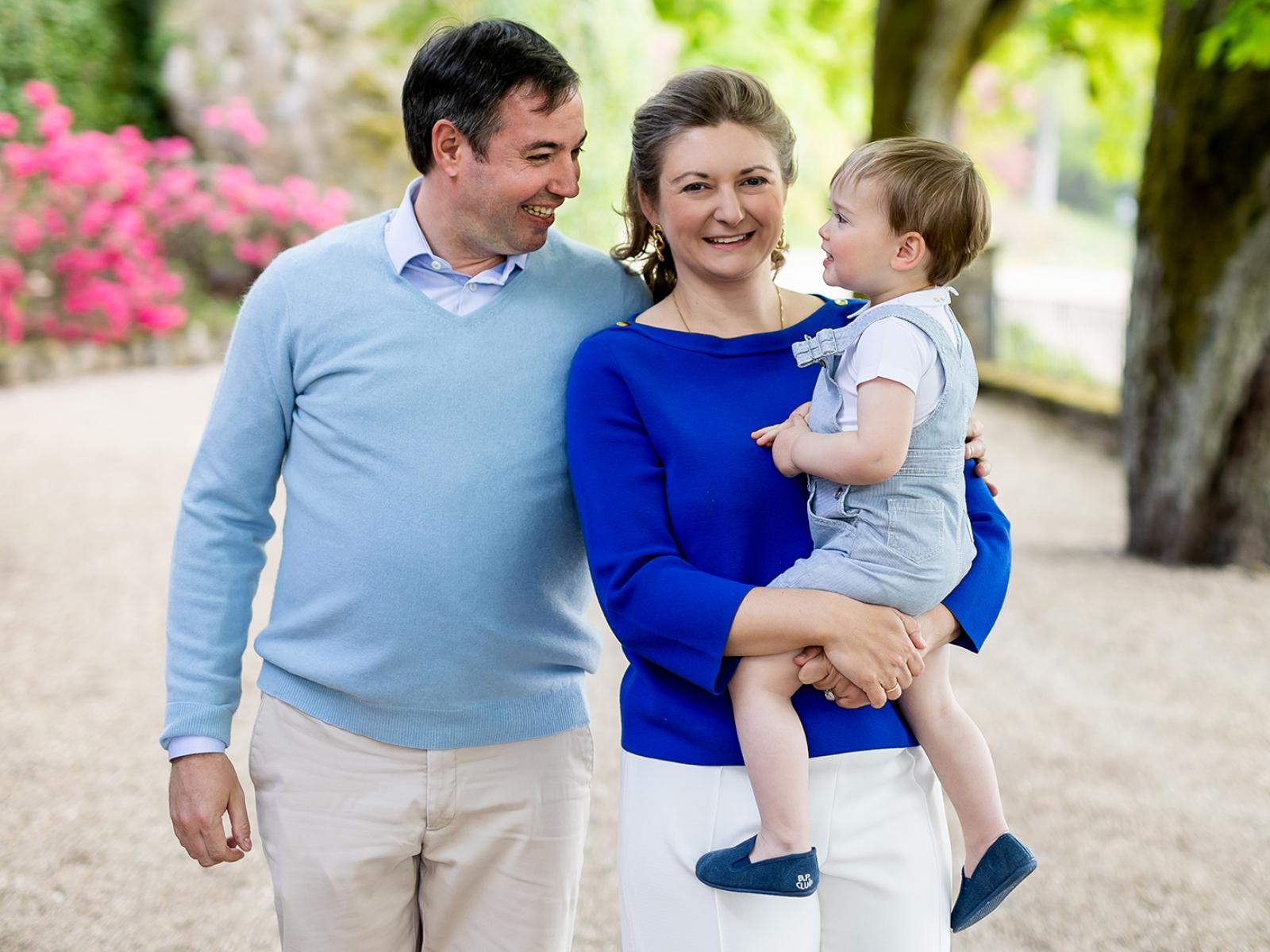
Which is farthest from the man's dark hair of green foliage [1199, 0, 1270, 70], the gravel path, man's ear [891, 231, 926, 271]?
green foliage [1199, 0, 1270, 70]

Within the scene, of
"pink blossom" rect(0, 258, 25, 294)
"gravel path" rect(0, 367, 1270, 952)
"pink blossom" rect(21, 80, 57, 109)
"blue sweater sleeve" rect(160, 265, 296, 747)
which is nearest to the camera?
"blue sweater sleeve" rect(160, 265, 296, 747)

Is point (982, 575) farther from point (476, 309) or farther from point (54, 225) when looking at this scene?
point (54, 225)

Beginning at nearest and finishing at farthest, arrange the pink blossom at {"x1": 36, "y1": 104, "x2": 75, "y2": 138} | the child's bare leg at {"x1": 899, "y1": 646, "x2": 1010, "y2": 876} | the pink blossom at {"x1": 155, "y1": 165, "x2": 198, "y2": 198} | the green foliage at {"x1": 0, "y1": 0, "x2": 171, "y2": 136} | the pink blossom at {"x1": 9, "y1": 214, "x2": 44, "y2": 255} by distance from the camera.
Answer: the child's bare leg at {"x1": 899, "y1": 646, "x2": 1010, "y2": 876} < the pink blossom at {"x1": 9, "y1": 214, "x2": 44, "y2": 255} < the pink blossom at {"x1": 36, "y1": 104, "x2": 75, "y2": 138} < the pink blossom at {"x1": 155, "y1": 165, "x2": 198, "y2": 198} < the green foliage at {"x1": 0, "y1": 0, "x2": 171, "y2": 136}

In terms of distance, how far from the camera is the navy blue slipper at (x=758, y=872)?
161 cm

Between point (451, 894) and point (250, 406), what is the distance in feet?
2.78

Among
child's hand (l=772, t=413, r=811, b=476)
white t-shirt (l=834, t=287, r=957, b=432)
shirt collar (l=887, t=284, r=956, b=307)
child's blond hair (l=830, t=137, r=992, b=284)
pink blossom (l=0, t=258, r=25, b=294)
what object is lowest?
pink blossom (l=0, t=258, r=25, b=294)

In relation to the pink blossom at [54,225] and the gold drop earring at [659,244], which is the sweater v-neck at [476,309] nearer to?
the gold drop earring at [659,244]

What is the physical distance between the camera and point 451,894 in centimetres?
203

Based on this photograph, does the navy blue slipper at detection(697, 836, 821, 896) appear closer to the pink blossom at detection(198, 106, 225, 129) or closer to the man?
the man

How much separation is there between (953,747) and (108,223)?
431 inches

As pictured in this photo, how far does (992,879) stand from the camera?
182cm

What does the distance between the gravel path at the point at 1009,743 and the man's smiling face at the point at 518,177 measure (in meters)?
2.00

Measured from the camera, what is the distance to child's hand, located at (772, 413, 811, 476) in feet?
5.58

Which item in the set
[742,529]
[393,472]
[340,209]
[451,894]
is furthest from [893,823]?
[340,209]
